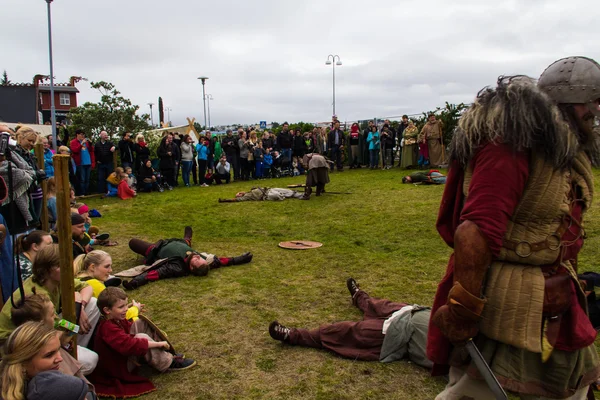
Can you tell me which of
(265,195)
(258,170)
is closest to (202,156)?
(258,170)

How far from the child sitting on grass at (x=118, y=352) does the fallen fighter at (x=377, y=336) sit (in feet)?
3.36

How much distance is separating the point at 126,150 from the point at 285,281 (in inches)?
386

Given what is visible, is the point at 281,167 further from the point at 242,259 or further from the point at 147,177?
the point at 242,259

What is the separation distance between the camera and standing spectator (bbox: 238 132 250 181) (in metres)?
17.0

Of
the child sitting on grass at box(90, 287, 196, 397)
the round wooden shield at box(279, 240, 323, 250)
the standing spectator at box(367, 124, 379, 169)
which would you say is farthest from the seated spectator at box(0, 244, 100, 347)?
the standing spectator at box(367, 124, 379, 169)

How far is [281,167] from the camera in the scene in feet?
60.6

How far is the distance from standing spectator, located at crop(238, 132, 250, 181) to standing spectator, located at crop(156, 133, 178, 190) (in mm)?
2492

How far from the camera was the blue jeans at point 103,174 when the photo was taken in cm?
1395

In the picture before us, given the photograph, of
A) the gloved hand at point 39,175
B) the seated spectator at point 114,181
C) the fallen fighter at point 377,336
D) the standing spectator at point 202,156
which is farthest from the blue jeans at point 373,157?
the gloved hand at point 39,175

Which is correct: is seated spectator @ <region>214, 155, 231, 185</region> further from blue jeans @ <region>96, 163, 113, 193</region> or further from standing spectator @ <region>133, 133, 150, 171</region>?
blue jeans @ <region>96, 163, 113, 193</region>

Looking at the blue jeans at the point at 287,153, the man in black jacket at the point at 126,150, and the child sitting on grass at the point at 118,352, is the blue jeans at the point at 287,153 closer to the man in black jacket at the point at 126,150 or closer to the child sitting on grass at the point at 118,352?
the man in black jacket at the point at 126,150

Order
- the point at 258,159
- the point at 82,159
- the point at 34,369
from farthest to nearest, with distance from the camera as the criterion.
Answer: the point at 258,159 < the point at 82,159 < the point at 34,369

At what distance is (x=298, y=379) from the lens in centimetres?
373

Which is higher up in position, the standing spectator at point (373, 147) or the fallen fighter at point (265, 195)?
the standing spectator at point (373, 147)
